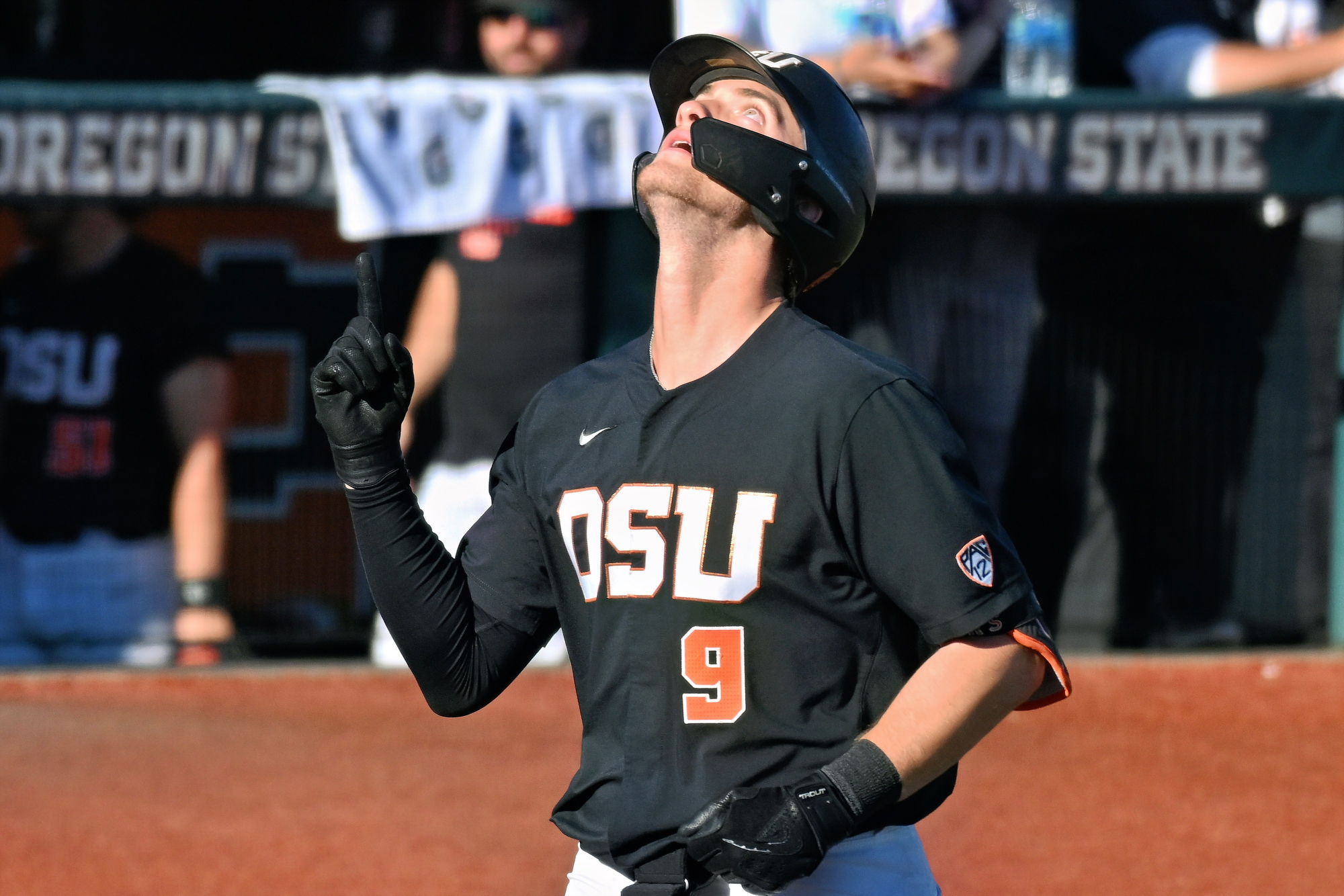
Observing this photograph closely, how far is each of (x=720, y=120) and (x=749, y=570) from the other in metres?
0.68

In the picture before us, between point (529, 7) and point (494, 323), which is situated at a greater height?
point (529, 7)

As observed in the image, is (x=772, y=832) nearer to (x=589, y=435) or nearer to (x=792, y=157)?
(x=589, y=435)

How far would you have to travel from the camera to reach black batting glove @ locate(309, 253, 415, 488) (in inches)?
91.4

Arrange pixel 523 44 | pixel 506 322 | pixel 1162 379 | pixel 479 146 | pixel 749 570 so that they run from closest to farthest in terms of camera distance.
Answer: pixel 749 570, pixel 479 146, pixel 506 322, pixel 523 44, pixel 1162 379

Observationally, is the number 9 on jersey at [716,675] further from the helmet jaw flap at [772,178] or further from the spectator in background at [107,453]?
the spectator in background at [107,453]

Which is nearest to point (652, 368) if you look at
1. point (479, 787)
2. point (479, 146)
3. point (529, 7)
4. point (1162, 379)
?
point (479, 787)

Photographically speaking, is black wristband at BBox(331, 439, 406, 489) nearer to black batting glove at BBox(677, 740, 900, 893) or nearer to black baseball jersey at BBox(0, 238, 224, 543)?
black batting glove at BBox(677, 740, 900, 893)

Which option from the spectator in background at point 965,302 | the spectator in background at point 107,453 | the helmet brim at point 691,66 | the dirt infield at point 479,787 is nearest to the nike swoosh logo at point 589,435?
the helmet brim at point 691,66

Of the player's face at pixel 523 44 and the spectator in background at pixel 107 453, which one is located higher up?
the player's face at pixel 523 44

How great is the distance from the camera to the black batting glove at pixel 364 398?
7.61ft

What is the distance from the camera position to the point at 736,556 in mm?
2180

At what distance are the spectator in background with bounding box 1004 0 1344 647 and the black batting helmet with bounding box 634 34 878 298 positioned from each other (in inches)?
194

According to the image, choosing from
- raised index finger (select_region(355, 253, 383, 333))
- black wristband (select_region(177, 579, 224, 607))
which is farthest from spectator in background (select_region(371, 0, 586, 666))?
raised index finger (select_region(355, 253, 383, 333))

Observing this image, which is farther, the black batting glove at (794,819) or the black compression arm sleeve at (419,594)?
the black compression arm sleeve at (419,594)
